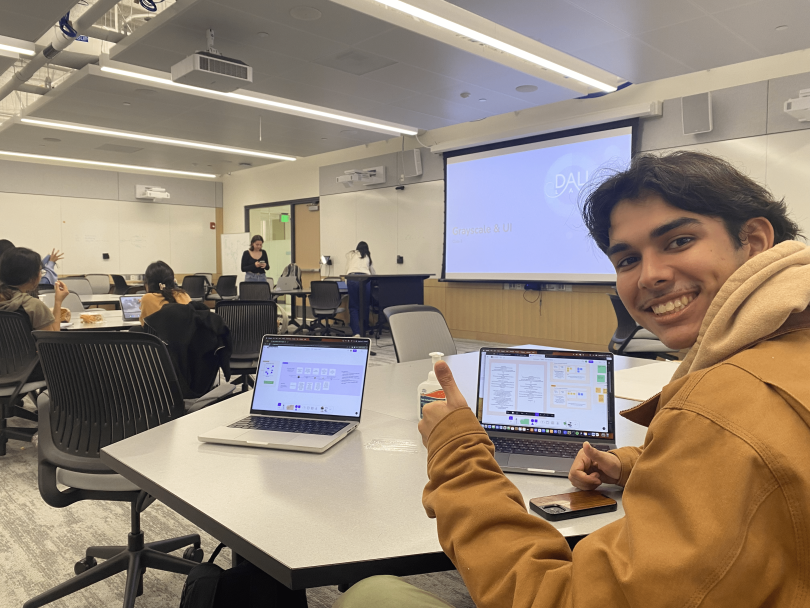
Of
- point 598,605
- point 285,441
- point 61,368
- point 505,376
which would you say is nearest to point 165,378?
point 61,368

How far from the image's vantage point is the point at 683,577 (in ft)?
1.73

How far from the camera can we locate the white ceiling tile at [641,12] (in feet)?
13.7

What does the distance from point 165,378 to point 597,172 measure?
1537mm

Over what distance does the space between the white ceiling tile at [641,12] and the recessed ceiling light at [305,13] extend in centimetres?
193

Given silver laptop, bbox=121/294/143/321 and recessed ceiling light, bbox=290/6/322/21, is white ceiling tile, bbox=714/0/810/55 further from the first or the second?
silver laptop, bbox=121/294/143/321

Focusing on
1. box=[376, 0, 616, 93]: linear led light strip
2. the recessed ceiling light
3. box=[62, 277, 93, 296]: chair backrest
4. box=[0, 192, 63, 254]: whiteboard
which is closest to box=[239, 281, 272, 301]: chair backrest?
box=[62, 277, 93, 296]: chair backrest

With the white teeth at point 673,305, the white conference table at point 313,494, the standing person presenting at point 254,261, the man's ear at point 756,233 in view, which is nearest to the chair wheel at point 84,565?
the white conference table at point 313,494

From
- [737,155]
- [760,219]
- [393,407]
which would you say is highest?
[737,155]

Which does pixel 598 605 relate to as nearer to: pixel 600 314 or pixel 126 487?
pixel 126 487

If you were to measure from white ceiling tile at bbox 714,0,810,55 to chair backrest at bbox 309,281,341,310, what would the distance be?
5534 mm

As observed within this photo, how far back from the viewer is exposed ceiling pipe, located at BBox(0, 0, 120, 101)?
4.76 meters

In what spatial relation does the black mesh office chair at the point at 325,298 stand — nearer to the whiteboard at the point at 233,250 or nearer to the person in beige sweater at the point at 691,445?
the whiteboard at the point at 233,250

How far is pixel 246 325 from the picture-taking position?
4188 mm

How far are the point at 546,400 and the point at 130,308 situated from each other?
395 cm
